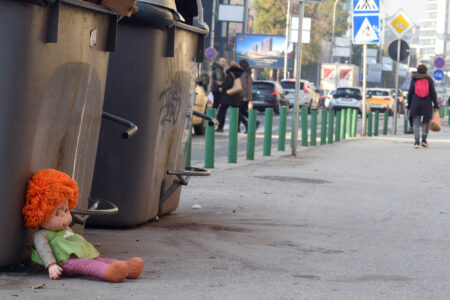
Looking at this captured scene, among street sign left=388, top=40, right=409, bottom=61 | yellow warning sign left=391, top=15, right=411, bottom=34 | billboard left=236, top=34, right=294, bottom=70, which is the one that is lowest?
street sign left=388, top=40, right=409, bottom=61

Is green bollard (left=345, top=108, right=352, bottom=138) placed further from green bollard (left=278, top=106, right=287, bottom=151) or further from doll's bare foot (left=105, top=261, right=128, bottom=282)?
doll's bare foot (left=105, top=261, right=128, bottom=282)

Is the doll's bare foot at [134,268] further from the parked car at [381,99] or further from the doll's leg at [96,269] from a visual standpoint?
the parked car at [381,99]

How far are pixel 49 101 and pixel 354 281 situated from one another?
1.86m

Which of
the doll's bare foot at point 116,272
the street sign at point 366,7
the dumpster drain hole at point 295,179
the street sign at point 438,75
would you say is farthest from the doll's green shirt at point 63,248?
the street sign at point 438,75

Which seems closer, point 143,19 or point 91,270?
point 91,270

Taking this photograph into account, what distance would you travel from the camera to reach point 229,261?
6.37m

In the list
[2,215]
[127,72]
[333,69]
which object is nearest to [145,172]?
[127,72]

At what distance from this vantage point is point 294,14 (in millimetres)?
90188

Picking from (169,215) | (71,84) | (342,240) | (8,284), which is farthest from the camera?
(169,215)

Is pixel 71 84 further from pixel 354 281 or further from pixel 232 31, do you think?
pixel 232 31

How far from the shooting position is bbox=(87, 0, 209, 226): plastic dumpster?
23.3 feet

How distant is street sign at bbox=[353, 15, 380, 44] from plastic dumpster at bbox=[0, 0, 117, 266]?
63.0 ft

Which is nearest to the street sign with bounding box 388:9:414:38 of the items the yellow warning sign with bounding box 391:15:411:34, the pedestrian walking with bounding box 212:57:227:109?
the yellow warning sign with bounding box 391:15:411:34

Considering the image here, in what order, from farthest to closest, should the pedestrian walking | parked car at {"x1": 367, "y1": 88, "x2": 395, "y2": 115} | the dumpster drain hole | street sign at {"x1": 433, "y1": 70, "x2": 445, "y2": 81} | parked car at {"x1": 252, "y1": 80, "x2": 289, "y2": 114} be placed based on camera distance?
1. parked car at {"x1": 367, "y1": 88, "x2": 395, "y2": 115}
2. street sign at {"x1": 433, "y1": 70, "x2": 445, "y2": 81}
3. parked car at {"x1": 252, "y1": 80, "x2": 289, "y2": 114}
4. the pedestrian walking
5. the dumpster drain hole
